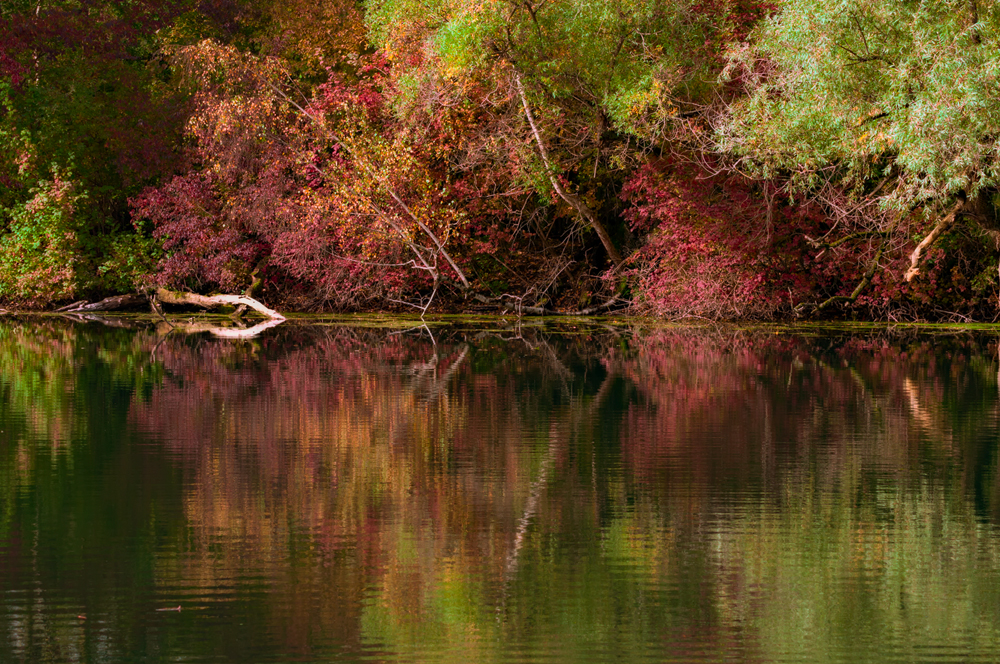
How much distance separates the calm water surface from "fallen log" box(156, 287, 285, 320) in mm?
12926

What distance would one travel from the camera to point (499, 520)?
719cm

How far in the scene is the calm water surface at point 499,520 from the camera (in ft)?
16.6

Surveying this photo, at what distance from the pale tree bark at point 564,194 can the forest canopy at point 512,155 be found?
0.06 metres

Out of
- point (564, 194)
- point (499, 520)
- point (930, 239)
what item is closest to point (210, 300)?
point (564, 194)

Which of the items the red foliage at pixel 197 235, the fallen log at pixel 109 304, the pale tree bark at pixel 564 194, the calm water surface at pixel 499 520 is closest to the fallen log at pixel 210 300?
the red foliage at pixel 197 235

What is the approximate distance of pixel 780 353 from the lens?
18750mm

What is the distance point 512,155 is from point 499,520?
1913 centimetres

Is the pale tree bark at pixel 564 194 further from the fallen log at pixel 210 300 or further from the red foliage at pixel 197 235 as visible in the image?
the red foliage at pixel 197 235

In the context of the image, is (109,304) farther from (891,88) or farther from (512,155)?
(891,88)

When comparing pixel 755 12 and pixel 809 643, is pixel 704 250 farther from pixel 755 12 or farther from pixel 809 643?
pixel 809 643

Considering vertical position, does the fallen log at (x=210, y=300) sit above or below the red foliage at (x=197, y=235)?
below

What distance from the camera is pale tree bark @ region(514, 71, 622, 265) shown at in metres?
25.0

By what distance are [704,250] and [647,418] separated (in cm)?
1380

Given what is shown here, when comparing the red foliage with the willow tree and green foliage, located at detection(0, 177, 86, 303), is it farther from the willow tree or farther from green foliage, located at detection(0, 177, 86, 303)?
the willow tree
